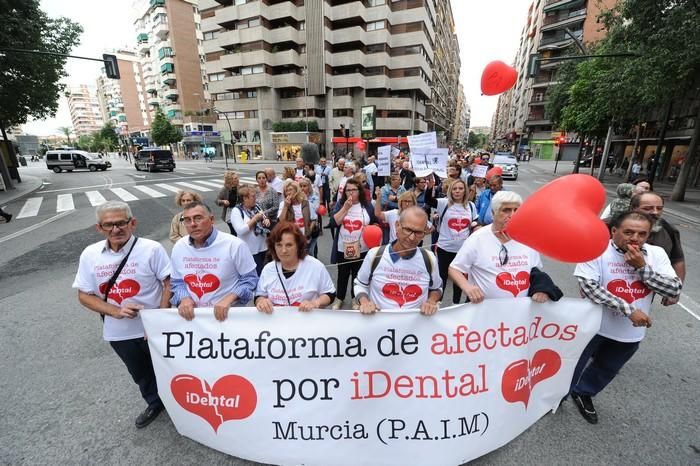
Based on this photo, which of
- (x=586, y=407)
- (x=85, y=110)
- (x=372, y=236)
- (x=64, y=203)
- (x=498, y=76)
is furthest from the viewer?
(x=85, y=110)

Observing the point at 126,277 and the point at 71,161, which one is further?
the point at 71,161

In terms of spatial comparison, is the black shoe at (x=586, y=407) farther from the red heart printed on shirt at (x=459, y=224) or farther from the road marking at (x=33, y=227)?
the road marking at (x=33, y=227)

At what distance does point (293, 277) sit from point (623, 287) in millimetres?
2459

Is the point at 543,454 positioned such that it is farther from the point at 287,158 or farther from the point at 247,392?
the point at 287,158

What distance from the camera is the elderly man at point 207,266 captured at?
8.08ft

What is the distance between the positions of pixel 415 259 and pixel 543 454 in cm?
170

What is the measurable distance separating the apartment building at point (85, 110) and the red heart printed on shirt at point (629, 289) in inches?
7789

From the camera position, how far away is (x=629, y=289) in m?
2.28

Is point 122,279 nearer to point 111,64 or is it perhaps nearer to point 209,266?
point 209,266

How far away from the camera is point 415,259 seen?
244 cm

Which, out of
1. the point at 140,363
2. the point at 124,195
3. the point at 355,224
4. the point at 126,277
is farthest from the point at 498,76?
the point at 124,195

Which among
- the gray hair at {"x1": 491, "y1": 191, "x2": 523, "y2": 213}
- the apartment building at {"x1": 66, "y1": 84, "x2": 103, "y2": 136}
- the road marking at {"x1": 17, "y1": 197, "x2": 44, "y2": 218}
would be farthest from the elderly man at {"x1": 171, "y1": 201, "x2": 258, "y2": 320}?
the apartment building at {"x1": 66, "y1": 84, "x2": 103, "y2": 136}

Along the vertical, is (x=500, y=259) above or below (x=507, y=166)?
above

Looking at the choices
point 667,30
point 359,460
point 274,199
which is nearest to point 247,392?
point 359,460
